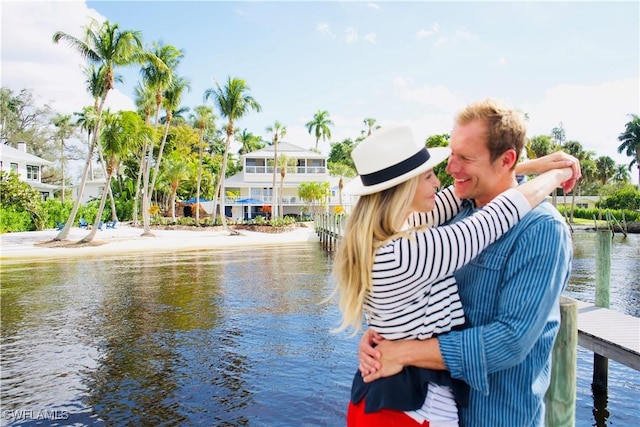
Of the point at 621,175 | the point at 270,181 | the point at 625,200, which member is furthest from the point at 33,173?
the point at 621,175

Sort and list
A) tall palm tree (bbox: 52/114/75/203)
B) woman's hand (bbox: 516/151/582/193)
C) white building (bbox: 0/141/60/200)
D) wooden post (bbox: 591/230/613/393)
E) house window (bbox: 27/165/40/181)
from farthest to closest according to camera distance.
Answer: tall palm tree (bbox: 52/114/75/203)
house window (bbox: 27/165/40/181)
white building (bbox: 0/141/60/200)
wooden post (bbox: 591/230/613/393)
woman's hand (bbox: 516/151/582/193)

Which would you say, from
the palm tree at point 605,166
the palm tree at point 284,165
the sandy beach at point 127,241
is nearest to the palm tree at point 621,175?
the palm tree at point 605,166

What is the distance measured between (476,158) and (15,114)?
7214cm

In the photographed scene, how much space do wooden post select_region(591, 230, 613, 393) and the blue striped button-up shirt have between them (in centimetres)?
564

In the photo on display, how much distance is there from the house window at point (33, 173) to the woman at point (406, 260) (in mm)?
52668

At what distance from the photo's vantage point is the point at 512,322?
1.71 meters

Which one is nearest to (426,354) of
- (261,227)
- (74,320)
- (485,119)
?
(485,119)

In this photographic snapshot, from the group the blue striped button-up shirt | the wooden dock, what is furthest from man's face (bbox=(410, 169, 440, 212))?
the wooden dock

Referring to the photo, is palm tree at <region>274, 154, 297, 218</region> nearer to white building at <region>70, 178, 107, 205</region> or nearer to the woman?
white building at <region>70, 178, 107, 205</region>

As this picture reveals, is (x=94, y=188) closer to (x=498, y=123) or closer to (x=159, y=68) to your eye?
(x=159, y=68)

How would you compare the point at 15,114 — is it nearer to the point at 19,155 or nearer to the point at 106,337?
the point at 19,155

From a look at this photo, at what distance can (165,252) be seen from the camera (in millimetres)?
28500

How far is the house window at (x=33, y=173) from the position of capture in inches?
1864

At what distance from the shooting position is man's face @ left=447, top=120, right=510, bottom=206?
198 centimetres
